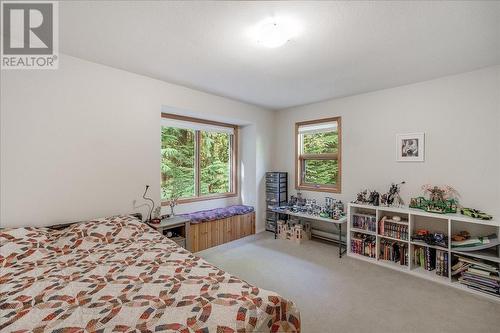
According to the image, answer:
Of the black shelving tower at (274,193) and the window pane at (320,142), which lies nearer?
the window pane at (320,142)

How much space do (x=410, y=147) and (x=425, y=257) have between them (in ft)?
4.90

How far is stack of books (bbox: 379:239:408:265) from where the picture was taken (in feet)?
10.0

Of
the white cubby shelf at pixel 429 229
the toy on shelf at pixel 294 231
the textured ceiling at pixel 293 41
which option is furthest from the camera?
the toy on shelf at pixel 294 231

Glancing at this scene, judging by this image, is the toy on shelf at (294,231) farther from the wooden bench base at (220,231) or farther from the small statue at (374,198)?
the small statue at (374,198)

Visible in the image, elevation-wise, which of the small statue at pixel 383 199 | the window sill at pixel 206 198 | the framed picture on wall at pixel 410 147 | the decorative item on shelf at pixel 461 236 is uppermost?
the framed picture on wall at pixel 410 147

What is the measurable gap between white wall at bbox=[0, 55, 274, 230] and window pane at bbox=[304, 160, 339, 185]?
2.54 meters

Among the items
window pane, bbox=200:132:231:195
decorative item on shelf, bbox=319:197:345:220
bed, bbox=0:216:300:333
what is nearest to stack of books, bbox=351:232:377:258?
decorative item on shelf, bbox=319:197:345:220

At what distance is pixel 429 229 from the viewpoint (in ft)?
10.1

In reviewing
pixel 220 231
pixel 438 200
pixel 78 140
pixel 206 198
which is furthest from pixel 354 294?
pixel 78 140

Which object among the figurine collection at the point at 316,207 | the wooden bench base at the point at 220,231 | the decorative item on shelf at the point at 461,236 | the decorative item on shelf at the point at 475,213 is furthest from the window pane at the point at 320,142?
the decorative item on shelf at the point at 461,236

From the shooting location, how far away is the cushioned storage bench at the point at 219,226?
3.63 metres

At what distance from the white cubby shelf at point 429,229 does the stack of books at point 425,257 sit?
48mm

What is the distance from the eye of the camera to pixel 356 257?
133 inches

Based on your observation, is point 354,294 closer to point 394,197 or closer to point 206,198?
point 394,197
